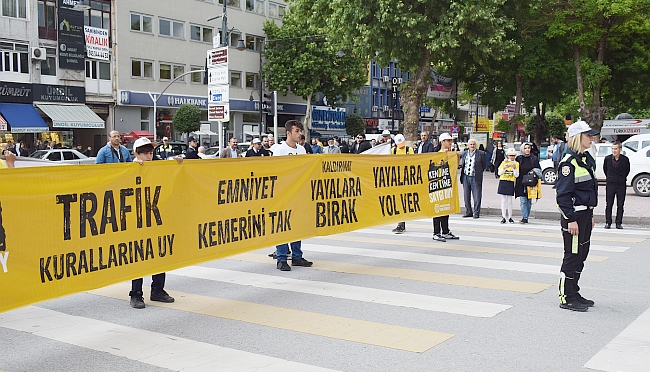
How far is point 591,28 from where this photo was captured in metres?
34.7

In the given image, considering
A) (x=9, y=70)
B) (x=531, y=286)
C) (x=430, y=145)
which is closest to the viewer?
(x=531, y=286)

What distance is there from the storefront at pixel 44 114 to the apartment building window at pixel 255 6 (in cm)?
1825

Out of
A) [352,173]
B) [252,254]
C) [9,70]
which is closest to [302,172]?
[352,173]

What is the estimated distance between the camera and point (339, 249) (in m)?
11.2

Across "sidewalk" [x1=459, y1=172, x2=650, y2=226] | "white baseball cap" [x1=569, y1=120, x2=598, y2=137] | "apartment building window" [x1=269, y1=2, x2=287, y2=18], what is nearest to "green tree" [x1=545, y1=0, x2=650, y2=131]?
"sidewalk" [x1=459, y1=172, x2=650, y2=226]

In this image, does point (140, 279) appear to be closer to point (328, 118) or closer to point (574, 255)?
point (574, 255)

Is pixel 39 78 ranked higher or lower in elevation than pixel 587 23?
lower

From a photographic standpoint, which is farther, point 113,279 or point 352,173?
point 352,173

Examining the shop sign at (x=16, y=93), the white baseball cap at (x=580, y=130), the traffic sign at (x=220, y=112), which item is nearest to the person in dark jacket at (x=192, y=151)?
the traffic sign at (x=220, y=112)

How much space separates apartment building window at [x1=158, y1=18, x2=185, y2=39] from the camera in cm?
4784

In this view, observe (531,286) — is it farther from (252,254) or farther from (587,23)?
(587,23)

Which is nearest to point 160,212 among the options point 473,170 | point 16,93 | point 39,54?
point 473,170

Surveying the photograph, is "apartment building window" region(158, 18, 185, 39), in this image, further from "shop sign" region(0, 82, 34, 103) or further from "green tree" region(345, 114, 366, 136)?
"green tree" region(345, 114, 366, 136)

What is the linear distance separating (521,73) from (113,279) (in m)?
33.6
